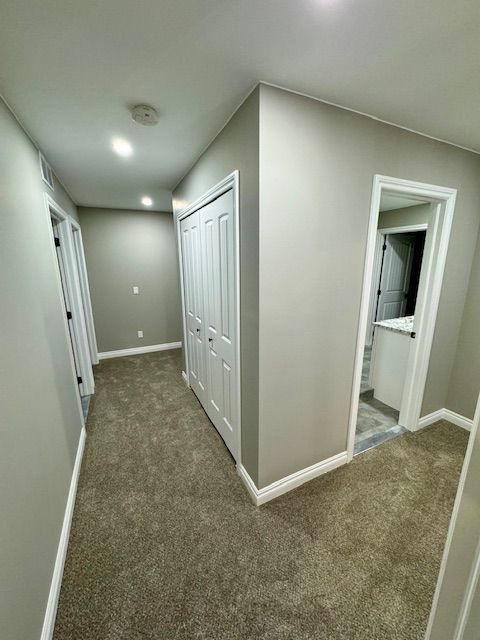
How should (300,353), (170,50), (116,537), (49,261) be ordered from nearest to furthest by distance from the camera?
(170,50)
(116,537)
(300,353)
(49,261)

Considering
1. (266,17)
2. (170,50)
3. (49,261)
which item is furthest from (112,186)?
(266,17)

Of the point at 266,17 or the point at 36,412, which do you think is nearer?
the point at 266,17

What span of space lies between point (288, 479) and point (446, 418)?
1.91 meters

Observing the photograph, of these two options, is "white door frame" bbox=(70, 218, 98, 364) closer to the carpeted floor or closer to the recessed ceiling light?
the recessed ceiling light

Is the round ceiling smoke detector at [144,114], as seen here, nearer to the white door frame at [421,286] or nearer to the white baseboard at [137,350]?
→ the white door frame at [421,286]

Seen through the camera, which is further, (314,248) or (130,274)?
(130,274)

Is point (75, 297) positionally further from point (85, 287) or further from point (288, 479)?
point (288, 479)

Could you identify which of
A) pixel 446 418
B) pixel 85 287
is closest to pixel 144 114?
pixel 85 287

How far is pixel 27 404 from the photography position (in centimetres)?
118

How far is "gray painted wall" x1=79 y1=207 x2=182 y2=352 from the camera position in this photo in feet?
13.1

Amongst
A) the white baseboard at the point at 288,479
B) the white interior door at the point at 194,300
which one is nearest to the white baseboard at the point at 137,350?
the white interior door at the point at 194,300

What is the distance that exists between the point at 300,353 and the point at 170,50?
5.14ft

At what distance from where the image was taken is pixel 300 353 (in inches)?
61.6

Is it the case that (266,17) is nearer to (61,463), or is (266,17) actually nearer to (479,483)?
(479,483)
